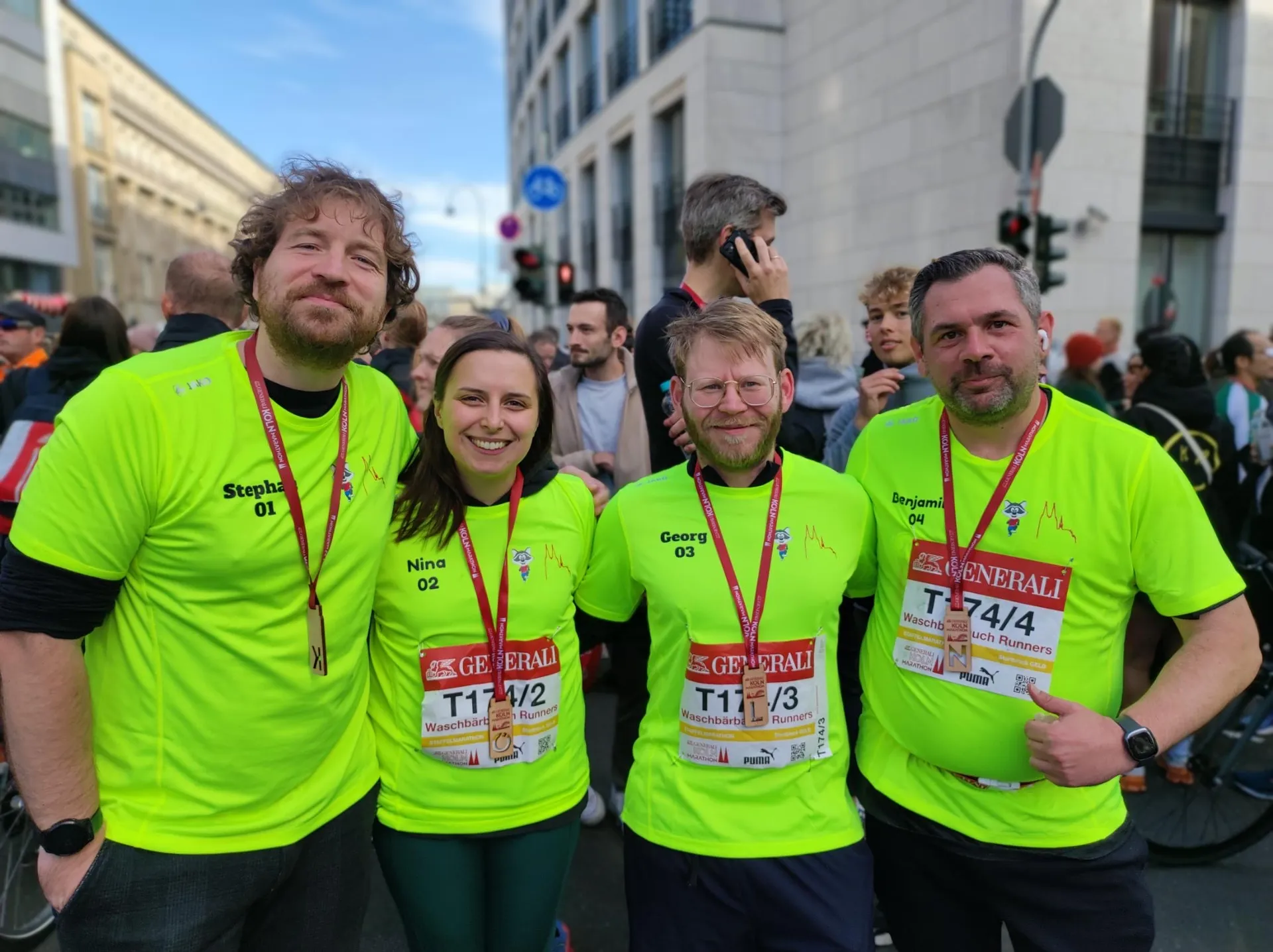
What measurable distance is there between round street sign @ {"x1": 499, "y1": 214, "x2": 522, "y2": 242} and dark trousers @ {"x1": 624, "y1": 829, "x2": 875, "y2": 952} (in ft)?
41.7

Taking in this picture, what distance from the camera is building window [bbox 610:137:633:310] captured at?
22.2 metres

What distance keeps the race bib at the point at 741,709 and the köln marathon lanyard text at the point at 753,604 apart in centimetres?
2

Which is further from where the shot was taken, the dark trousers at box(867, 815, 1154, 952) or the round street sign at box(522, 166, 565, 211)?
the round street sign at box(522, 166, 565, 211)

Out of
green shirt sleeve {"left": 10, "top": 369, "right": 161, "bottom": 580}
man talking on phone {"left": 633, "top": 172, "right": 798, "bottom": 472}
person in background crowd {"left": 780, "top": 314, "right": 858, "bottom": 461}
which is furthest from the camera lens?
person in background crowd {"left": 780, "top": 314, "right": 858, "bottom": 461}

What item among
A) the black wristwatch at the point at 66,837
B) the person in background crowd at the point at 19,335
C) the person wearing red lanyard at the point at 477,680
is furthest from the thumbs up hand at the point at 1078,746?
the person in background crowd at the point at 19,335

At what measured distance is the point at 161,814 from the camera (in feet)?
5.32

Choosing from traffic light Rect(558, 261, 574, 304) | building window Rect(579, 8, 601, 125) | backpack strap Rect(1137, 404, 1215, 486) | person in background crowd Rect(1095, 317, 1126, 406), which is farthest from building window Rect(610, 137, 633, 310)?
backpack strap Rect(1137, 404, 1215, 486)

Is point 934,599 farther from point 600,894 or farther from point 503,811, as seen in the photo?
point 600,894

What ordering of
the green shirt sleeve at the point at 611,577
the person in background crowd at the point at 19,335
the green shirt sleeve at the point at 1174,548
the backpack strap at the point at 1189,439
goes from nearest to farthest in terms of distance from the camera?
the green shirt sleeve at the point at 1174,548 → the green shirt sleeve at the point at 611,577 → the backpack strap at the point at 1189,439 → the person in background crowd at the point at 19,335

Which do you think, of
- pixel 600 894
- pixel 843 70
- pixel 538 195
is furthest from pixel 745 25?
pixel 600 894

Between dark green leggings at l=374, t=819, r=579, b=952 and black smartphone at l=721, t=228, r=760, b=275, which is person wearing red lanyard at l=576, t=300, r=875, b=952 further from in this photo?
black smartphone at l=721, t=228, r=760, b=275

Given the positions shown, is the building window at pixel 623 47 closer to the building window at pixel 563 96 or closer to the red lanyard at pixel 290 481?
the building window at pixel 563 96

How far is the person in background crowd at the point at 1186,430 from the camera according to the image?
3814 millimetres

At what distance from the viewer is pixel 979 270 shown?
1896 millimetres
